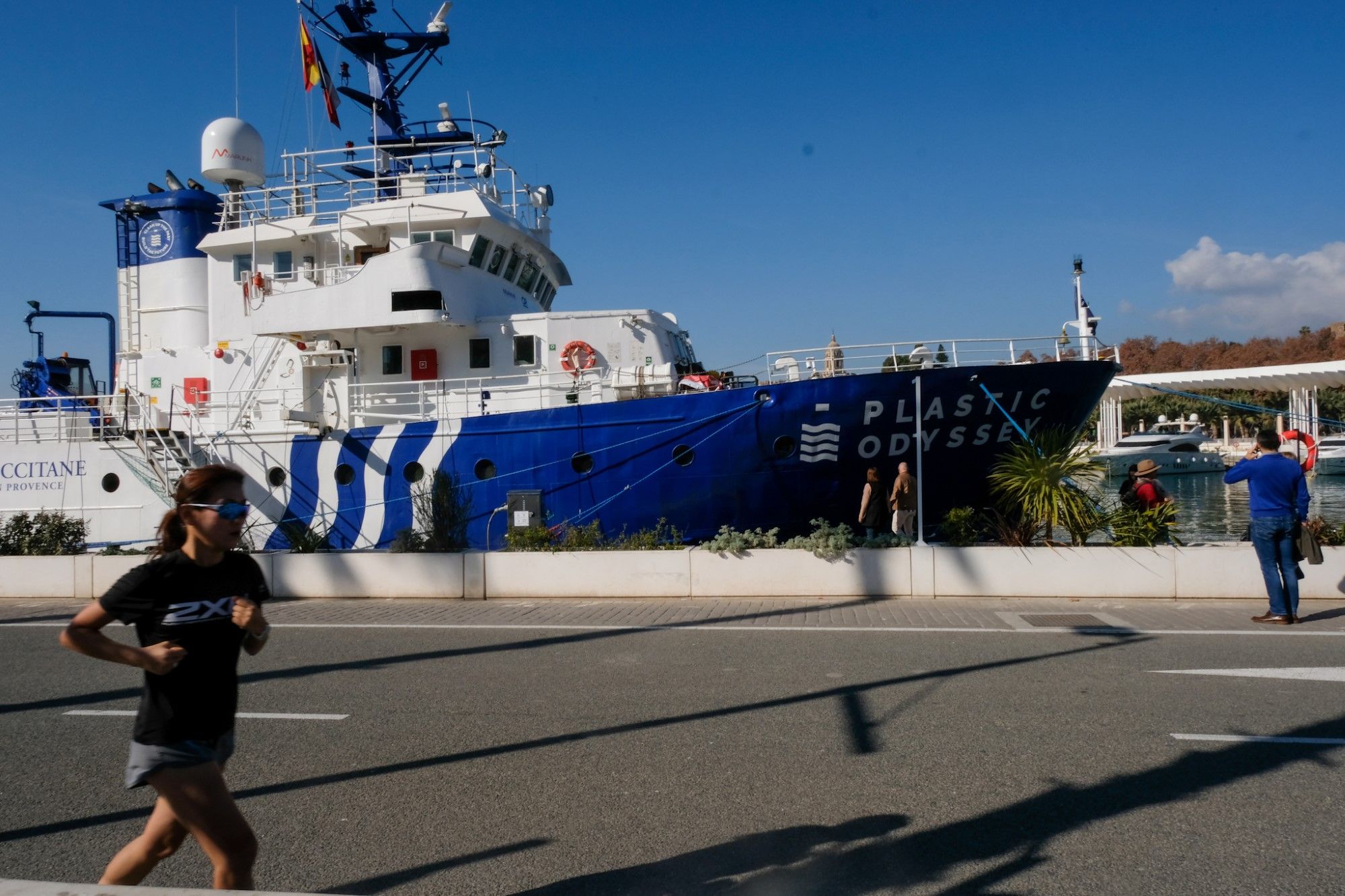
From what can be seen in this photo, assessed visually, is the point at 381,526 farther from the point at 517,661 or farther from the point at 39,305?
the point at 39,305

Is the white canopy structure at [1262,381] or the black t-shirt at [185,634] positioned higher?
the white canopy structure at [1262,381]

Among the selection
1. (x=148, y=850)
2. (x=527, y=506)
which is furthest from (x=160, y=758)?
(x=527, y=506)

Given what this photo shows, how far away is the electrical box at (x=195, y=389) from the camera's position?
61.9ft

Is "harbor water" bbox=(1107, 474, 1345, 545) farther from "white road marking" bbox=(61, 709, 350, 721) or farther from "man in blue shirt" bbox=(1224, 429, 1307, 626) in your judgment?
"white road marking" bbox=(61, 709, 350, 721)

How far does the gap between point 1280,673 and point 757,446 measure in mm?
8566

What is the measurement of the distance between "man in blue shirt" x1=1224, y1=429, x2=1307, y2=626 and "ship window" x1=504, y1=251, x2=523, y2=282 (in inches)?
527

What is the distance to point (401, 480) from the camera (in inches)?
666

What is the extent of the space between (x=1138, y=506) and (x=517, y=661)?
27.7 feet

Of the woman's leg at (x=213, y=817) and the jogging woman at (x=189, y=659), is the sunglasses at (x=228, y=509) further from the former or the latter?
the woman's leg at (x=213, y=817)

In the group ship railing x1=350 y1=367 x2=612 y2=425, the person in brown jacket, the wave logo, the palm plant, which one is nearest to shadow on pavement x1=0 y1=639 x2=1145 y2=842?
the palm plant

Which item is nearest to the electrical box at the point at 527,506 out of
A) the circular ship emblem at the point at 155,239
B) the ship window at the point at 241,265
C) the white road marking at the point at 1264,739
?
the ship window at the point at 241,265

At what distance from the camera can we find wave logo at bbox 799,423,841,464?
1494cm

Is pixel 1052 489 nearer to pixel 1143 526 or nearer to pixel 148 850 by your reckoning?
pixel 1143 526

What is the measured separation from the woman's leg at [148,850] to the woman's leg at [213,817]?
0.14 feet
